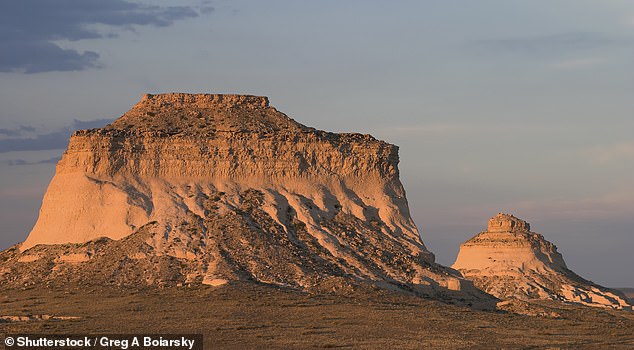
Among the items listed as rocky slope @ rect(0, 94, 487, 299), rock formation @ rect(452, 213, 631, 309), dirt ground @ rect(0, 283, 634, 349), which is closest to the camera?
dirt ground @ rect(0, 283, 634, 349)

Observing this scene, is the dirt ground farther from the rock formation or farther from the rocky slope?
the rock formation

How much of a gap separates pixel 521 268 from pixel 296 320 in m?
59.4

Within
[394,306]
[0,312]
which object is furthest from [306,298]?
[0,312]

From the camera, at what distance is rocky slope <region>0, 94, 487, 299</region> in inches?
3031

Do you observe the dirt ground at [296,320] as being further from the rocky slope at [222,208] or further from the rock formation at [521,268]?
the rock formation at [521,268]

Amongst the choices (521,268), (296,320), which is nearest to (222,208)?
(296,320)

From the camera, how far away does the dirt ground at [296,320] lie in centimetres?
5956

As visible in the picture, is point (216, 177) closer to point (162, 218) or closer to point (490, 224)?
point (162, 218)

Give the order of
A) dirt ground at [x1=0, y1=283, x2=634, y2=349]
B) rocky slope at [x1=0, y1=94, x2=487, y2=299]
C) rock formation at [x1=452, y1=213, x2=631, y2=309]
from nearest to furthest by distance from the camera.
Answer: dirt ground at [x1=0, y1=283, x2=634, y2=349]
rocky slope at [x1=0, y1=94, x2=487, y2=299]
rock formation at [x1=452, y1=213, x2=631, y2=309]

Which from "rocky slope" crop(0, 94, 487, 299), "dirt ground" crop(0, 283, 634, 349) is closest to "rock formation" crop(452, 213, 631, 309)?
"rocky slope" crop(0, 94, 487, 299)

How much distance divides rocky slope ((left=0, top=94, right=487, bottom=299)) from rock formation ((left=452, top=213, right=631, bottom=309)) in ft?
106

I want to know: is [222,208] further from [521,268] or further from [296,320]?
[521,268]

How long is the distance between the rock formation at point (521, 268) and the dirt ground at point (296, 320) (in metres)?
35.6

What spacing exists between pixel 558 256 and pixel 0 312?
69753 mm
